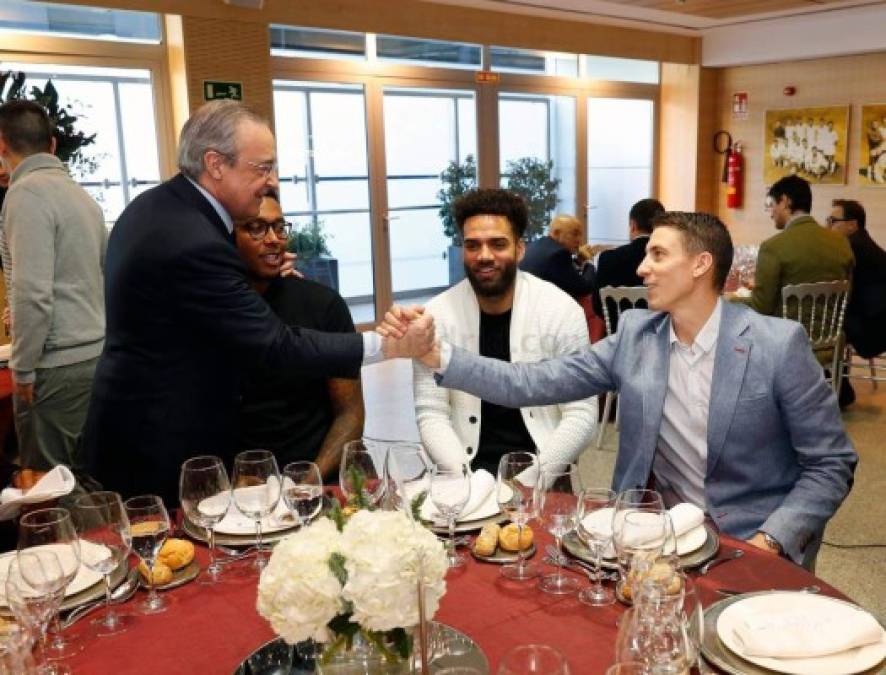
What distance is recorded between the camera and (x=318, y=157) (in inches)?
316

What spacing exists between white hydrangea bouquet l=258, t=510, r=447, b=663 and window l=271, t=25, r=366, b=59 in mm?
6887

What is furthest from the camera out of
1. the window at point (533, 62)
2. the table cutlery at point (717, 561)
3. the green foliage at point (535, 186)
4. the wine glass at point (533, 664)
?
the green foliage at point (535, 186)

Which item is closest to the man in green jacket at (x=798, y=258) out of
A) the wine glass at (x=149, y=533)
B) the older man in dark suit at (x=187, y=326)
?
the older man in dark suit at (x=187, y=326)

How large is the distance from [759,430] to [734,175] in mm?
8577

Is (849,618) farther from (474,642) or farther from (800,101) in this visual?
(800,101)

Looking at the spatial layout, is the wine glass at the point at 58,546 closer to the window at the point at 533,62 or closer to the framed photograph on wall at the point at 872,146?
the window at the point at 533,62

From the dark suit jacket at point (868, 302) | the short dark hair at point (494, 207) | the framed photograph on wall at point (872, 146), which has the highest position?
the framed photograph on wall at point (872, 146)

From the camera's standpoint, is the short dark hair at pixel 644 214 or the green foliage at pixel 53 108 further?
the short dark hair at pixel 644 214

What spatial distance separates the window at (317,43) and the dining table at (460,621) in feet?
21.6

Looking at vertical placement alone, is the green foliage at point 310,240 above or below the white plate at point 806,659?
above

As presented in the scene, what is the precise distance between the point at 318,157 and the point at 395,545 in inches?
286

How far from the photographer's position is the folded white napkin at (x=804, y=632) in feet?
4.29

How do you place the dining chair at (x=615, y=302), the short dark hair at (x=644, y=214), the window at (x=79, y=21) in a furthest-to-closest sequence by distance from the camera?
the window at (x=79, y=21) < the short dark hair at (x=644, y=214) < the dining chair at (x=615, y=302)

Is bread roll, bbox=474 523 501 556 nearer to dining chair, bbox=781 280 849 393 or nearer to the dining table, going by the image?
the dining table
